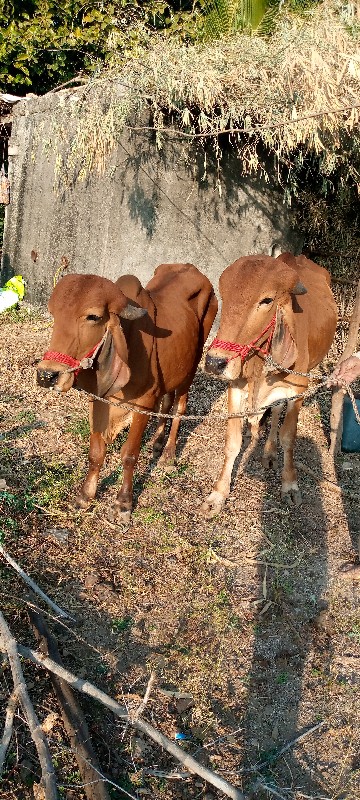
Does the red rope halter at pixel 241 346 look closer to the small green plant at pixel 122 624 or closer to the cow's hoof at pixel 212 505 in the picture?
the cow's hoof at pixel 212 505

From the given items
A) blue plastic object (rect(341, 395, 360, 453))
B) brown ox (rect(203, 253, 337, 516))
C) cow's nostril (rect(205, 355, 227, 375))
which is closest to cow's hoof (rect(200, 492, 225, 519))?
brown ox (rect(203, 253, 337, 516))

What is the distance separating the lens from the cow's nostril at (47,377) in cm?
346

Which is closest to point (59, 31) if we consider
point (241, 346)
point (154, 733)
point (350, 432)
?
point (350, 432)

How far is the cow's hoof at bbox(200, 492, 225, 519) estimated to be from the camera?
4.64 m

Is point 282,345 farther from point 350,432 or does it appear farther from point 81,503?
point 350,432

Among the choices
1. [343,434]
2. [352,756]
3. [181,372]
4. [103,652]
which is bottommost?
[352,756]

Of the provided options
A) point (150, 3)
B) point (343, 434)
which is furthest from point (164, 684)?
point (150, 3)

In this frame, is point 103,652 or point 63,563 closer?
point 103,652

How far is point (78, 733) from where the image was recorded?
103 inches

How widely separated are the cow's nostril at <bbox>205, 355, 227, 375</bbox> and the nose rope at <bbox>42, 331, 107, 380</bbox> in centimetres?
63

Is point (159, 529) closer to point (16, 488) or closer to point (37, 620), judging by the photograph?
point (16, 488)

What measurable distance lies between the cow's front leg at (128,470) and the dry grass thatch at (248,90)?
2.59m

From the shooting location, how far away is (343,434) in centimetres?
614

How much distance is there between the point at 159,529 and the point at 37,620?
136 centimetres
